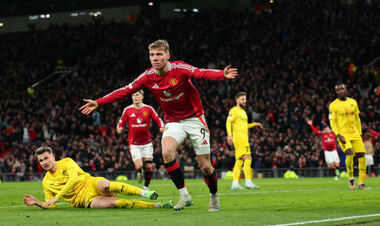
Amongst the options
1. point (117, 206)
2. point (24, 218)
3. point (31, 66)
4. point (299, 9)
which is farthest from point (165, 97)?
point (31, 66)

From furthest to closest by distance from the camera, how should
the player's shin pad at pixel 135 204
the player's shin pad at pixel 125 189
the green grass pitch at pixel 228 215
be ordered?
1. the player's shin pad at pixel 135 204
2. the player's shin pad at pixel 125 189
3. the green grass pitch at pixel 228 215

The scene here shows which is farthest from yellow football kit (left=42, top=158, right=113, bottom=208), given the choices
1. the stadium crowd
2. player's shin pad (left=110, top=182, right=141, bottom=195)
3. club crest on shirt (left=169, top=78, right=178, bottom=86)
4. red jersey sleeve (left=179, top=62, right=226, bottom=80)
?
the stadium crowd

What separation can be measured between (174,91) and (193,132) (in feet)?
2.22

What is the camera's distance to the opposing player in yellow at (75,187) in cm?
997

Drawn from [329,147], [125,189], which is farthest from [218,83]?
[125,189]

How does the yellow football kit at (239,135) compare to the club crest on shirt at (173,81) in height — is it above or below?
below

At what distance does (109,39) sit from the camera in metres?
41.6

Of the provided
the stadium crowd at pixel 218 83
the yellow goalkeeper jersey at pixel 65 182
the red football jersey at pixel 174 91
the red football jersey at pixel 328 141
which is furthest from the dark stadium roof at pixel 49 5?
the red football jersey at pixel 174 91

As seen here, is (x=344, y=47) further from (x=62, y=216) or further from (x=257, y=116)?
(x=62, y=216)

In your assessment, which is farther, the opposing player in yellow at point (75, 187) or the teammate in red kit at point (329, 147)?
the teammate in red kit at point (329, 147)

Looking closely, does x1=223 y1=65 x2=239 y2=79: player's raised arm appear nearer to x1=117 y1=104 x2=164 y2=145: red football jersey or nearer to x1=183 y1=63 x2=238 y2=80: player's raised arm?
x1=183 y1=63 x2=238 y2=80: player's raised arm

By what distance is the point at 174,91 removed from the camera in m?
9.25

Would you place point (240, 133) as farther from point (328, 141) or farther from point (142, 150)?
point (328, 141)

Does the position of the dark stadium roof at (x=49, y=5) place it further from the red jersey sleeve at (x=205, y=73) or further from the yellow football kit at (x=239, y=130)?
the red jersey sleeve at (x=205, y=73)
